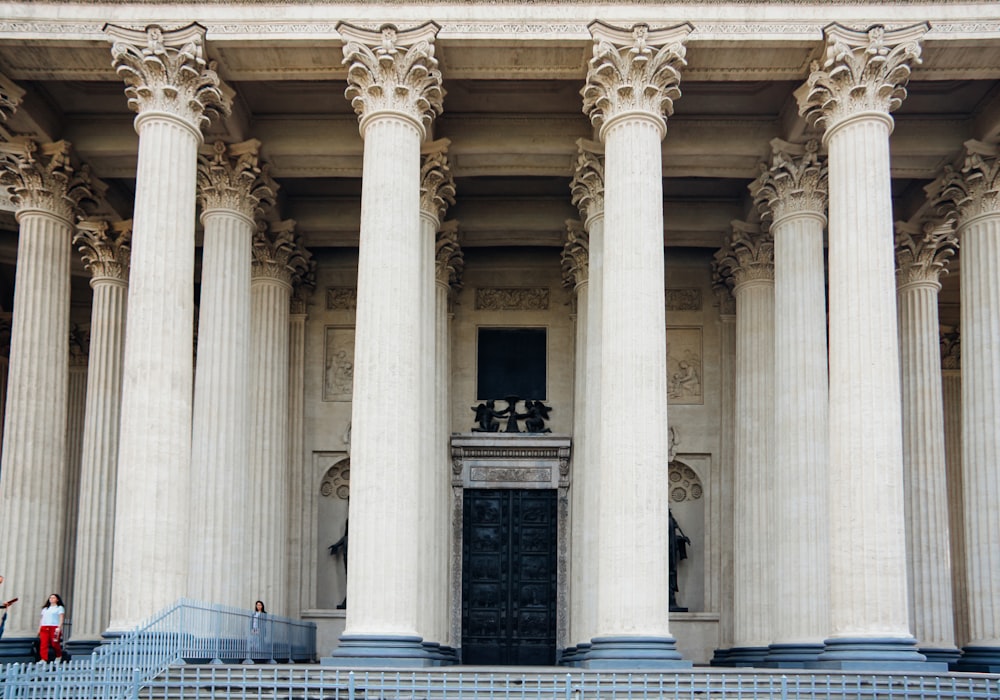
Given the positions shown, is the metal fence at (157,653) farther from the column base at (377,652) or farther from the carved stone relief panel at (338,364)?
the carved stone relief panel at (338,364)

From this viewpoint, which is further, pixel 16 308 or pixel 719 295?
pixel 719 295

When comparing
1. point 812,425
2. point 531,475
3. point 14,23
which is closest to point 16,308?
point 14,23

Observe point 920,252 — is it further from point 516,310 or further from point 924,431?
point 516,310

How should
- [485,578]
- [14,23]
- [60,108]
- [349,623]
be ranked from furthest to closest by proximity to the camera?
[485,578], [60,108], [14,23], [349,623]

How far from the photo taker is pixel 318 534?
36.6m

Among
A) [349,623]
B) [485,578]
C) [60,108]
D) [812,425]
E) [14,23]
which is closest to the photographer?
[349,623]

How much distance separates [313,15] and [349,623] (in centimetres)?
1252

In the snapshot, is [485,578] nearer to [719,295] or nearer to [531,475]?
[531,475]

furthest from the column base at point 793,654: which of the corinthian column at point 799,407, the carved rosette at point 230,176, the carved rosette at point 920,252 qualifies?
the carved rosette at point 230,176

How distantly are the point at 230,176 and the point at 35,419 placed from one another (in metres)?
7.31

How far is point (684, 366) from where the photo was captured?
37344mm

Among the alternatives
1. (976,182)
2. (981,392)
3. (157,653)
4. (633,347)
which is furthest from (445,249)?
(157,653)

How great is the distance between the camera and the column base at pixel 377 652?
23219mm

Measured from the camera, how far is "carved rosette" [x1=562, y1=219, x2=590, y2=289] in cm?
3403
